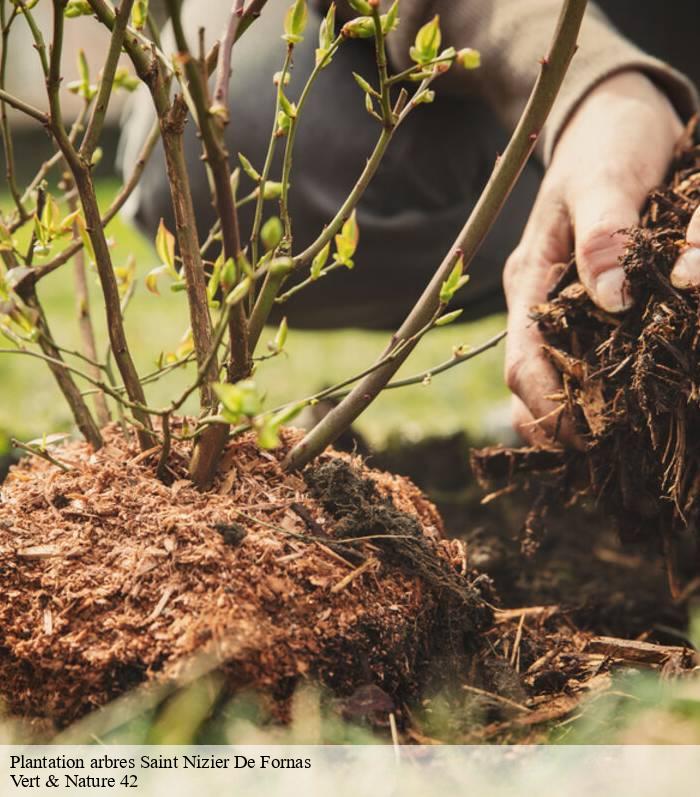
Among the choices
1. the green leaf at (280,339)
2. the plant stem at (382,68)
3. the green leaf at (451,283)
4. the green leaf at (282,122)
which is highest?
the green leaf at (282,122)

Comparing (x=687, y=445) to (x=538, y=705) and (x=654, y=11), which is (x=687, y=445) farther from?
(x=654, y=11)

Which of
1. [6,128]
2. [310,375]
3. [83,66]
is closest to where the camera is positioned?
[6,128]

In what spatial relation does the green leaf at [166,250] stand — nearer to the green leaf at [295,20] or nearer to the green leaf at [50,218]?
the green leaf at [50,218]

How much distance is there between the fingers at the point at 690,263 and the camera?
43.9 inches

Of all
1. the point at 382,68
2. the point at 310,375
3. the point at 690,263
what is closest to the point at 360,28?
the point at 382,68

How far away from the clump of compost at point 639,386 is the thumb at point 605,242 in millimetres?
20

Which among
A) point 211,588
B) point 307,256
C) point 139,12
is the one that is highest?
point 139,12

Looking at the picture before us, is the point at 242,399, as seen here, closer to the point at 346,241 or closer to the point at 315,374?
the point at 346,241

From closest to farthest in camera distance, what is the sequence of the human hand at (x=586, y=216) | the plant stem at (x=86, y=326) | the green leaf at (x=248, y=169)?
the green leaf at (x=248, y=169) → the human hand at (x=586, y=216) → the plant stem at (x=86, y=326)

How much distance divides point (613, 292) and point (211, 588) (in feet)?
2.15

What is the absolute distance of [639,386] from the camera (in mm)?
1141

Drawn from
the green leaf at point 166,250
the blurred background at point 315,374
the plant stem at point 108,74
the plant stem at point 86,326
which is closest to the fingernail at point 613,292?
the green leaf at point 166,250

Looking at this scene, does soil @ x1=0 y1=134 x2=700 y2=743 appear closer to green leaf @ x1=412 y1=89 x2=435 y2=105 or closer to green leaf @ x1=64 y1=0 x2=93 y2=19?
green leaf @ x1=412 y1=89 x2=435 y2=105

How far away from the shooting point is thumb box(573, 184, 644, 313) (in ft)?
3.89
